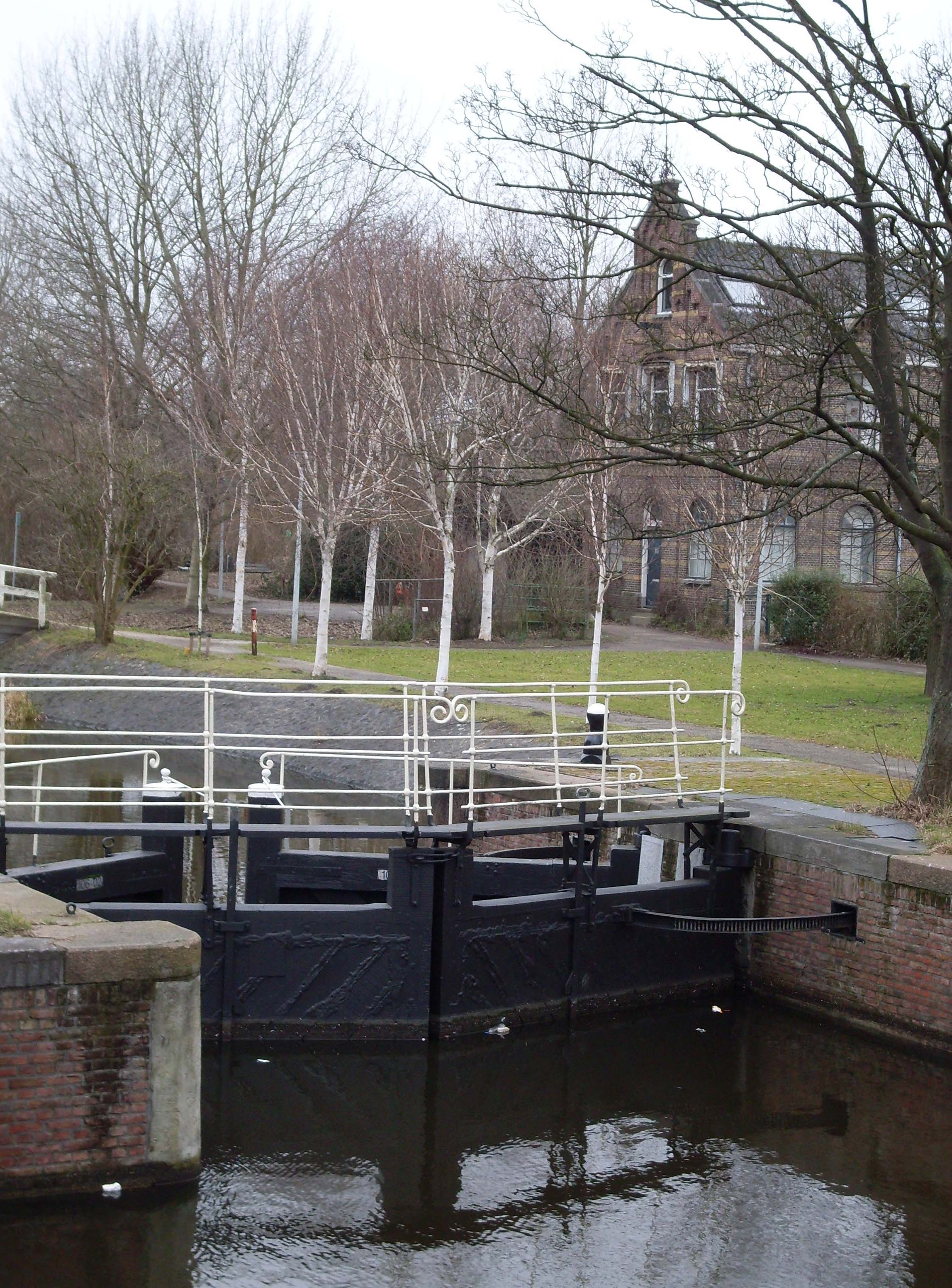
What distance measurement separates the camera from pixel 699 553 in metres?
33.3

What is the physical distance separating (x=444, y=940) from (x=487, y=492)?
20942mm

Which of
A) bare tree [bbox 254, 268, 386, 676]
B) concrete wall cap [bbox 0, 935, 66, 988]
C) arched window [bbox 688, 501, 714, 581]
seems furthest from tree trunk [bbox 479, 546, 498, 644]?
concrete wall cap [bbox 0, 935, 66, 988]

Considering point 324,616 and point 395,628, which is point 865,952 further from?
point 395,628

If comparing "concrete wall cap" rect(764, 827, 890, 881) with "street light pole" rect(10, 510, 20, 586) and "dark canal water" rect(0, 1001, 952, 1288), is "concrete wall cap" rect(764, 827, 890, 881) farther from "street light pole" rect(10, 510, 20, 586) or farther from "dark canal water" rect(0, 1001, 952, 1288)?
"street light pole" rect(10, 510, 20, 586)

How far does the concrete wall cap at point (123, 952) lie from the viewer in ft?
22.4

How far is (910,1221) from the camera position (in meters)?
7.73

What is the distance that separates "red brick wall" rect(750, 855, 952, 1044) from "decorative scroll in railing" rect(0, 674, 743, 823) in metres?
1.12

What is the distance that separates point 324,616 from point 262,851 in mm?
14700

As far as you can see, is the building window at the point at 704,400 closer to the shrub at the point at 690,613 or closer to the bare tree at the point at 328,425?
the bare tree at the point at 328,425

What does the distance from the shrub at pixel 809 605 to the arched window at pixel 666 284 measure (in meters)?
7.90

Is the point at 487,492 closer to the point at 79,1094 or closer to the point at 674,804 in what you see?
the point at 674,804

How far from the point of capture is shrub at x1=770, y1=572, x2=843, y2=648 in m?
33.7

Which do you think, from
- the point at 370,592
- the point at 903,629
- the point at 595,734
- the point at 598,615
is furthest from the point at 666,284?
the point at 370,592

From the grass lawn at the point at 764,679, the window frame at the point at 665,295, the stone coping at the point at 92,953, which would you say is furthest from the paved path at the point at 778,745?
the window frame at the point at 665,295
